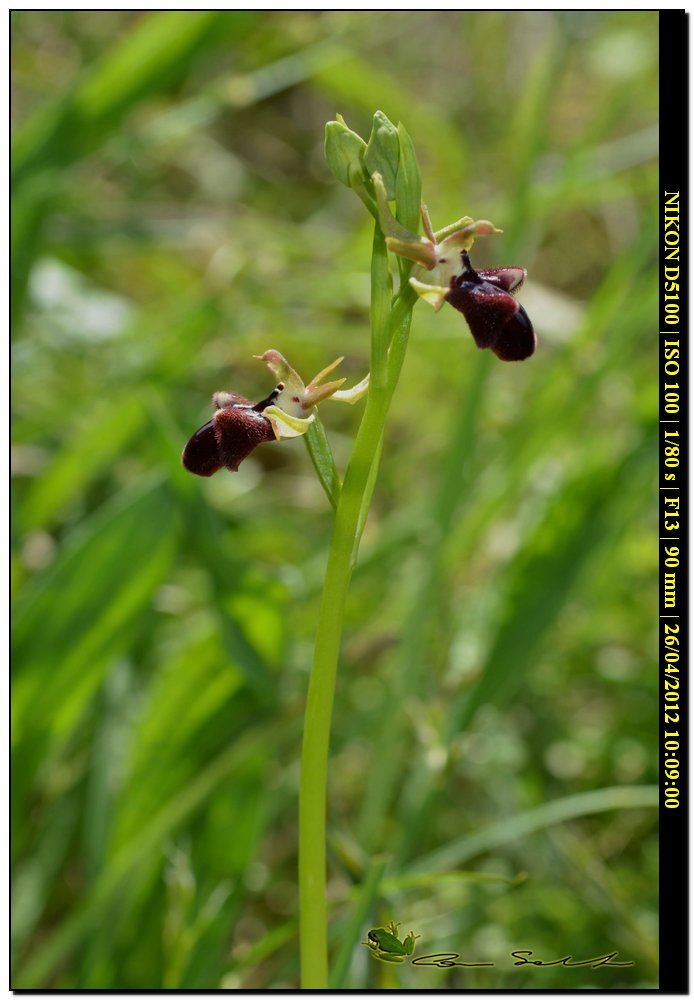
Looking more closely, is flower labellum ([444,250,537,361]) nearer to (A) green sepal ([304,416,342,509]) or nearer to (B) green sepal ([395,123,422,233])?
(B) green sepal ([395,123,422,233])

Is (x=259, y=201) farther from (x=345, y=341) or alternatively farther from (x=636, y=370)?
(x=636, y=370)

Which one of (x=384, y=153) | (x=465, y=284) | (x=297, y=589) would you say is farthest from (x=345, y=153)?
(x=297, y=589)

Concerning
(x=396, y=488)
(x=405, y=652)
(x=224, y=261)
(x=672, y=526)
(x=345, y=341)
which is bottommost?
(x=405, y=652)

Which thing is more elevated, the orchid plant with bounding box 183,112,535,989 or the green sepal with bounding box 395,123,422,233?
the green sepal with bounding box 395,123,422,233

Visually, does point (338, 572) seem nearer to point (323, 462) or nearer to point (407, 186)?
point (323, 462)

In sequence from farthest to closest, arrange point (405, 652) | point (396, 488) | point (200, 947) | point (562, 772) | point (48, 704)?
point (396, 488)
point (562, 772)
point (405, 652)
point (48, 704)
point (200, 947)

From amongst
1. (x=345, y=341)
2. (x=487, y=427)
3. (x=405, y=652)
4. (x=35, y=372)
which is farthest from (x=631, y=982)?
(x=35, y=372)
